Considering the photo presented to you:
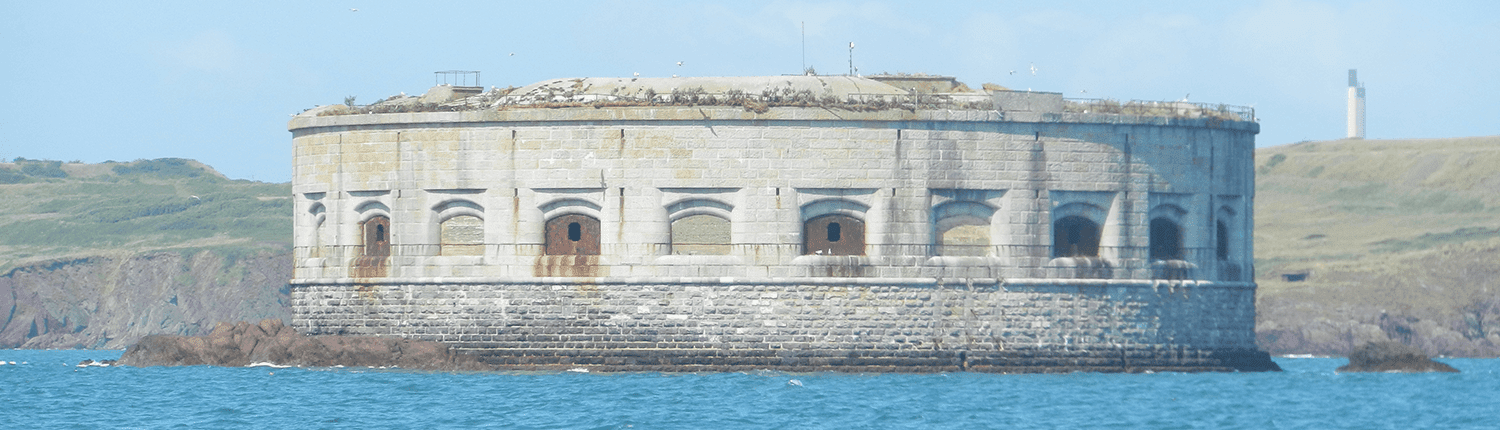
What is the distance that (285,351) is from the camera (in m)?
45.6

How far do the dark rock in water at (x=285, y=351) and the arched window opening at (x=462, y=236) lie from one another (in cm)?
190

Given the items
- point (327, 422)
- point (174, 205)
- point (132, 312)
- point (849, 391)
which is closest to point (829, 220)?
point (849, 391)

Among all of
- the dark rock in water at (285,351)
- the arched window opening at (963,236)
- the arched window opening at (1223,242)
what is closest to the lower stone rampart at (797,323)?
the dark rock in water at (285,351)

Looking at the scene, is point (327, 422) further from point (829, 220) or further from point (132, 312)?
point (132, 312)

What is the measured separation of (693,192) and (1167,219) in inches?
384

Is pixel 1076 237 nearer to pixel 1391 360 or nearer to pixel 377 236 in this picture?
pixel 1391 360

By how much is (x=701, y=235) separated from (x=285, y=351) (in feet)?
30.4

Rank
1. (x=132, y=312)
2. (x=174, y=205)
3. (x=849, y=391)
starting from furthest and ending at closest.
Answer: (x=174, y=205) < (x=132, y=312) < (x=849, y=391)

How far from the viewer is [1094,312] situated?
43.7m

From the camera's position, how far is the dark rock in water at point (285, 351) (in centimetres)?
4369

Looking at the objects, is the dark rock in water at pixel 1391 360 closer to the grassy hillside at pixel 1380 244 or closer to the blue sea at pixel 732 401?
the blue sea at pixel 732 401

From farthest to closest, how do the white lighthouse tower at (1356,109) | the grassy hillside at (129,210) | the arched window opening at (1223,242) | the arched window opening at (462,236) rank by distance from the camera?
1. the white lighthouse tower at (1356,109)
2. the grassy hillside at (129,210)
3. the arched window opening at (1223,242)
4. the arched window opening at (462,236)

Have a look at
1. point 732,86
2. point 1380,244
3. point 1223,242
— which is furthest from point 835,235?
point 1380,244

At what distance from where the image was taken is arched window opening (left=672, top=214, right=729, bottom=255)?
4284cm
